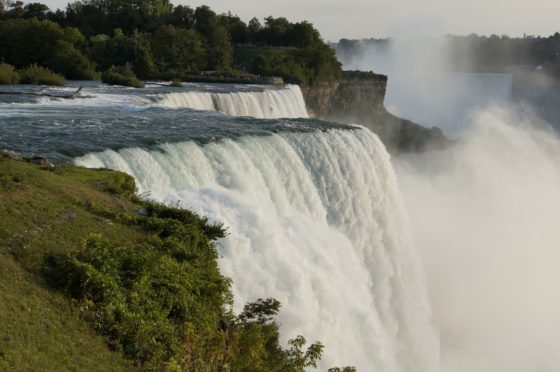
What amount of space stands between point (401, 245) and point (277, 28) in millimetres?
66147

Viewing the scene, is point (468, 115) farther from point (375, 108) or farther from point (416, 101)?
point (375, 108)

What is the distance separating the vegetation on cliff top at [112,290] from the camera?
9.14 metres

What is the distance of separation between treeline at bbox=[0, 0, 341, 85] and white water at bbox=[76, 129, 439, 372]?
105ft

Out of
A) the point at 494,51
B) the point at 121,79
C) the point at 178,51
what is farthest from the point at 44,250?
the point at 494,51

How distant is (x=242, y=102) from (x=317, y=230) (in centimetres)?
2200

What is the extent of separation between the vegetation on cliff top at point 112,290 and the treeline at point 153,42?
4054cm

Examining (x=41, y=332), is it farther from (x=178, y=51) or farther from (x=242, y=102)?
(x=178, y=51)

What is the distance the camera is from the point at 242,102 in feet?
133

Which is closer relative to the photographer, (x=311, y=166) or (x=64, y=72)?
(x=311, y=166)

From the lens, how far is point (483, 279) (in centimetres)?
3641

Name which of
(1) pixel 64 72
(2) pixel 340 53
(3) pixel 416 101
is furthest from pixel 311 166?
(2) pixel 340 53

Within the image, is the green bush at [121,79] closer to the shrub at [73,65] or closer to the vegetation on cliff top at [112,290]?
the shrub at [73,65]

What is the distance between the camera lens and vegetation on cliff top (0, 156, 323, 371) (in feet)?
30.0

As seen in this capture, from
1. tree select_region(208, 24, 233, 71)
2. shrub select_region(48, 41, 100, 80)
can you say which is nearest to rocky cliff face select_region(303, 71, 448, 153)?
tree select_region(208, 24, 233, 71)
